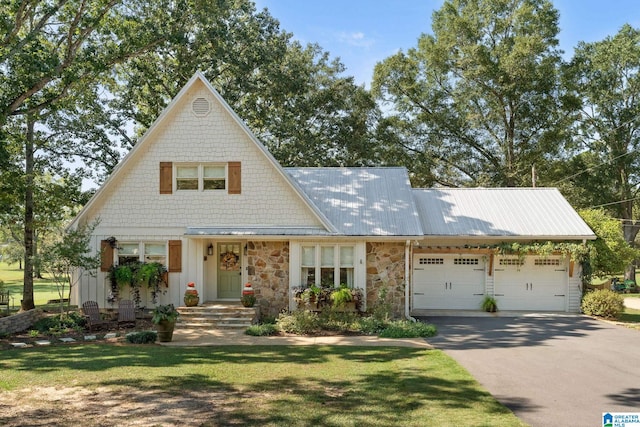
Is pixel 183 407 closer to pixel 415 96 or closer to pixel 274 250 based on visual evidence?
pixel 274 250

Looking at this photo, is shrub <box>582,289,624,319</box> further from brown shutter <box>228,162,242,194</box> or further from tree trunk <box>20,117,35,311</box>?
tree trunk <box>20,117,35,311</box>

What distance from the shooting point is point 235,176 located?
15477 millimetres

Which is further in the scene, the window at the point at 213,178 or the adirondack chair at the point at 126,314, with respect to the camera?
the window at the point at 213,178

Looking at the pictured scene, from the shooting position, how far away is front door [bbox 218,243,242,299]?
53.1 ft

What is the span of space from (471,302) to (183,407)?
503 inches

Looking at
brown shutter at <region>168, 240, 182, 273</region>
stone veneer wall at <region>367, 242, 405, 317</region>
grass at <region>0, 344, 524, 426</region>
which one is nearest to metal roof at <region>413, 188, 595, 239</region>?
stone veneer wall at <region>367, 242, 405, 317</region>

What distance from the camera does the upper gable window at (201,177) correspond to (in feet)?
51.4

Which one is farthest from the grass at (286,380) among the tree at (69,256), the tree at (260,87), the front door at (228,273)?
the tree at (260,87)

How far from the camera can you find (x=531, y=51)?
28.5 metres

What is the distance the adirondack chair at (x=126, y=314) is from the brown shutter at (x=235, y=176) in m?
4.70

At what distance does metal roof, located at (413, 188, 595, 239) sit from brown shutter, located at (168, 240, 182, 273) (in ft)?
26.9

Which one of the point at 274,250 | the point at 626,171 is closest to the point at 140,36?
the point at 274,250

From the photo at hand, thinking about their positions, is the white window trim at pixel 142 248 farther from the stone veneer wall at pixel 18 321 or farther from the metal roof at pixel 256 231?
the stone veneer wall at pixel 18 321

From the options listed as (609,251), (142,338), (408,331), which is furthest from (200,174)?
(609,251)
